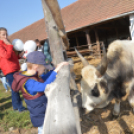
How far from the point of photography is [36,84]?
158cm

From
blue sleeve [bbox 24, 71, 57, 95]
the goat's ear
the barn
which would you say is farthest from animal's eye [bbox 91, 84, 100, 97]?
the barn

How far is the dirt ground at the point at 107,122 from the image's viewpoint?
262cm

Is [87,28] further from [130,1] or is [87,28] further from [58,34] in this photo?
[58,34]

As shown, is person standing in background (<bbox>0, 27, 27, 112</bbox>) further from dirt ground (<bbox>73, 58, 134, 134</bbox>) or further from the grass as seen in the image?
dirt ground (<bbox>73, 58, 134, 134</bbox>)

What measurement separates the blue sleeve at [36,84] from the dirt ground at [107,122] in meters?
1.60

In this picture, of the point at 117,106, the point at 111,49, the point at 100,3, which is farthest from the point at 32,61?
the point at 100,3

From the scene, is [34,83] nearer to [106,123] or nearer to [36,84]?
[36,84]

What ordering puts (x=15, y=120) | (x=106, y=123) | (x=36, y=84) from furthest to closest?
(x=15, y=120), (x=106, y=123), (x=36, y=84)

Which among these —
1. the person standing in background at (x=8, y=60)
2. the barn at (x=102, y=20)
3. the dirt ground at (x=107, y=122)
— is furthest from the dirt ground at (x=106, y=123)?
the barn at (x=102, y=20)

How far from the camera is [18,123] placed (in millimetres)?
2959

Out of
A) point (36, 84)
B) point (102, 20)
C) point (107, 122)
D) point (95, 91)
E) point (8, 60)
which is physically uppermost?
point (102, 20)

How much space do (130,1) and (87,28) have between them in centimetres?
322

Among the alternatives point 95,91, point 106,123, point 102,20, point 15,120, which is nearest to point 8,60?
point 15,120

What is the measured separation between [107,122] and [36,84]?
80.3 inches
